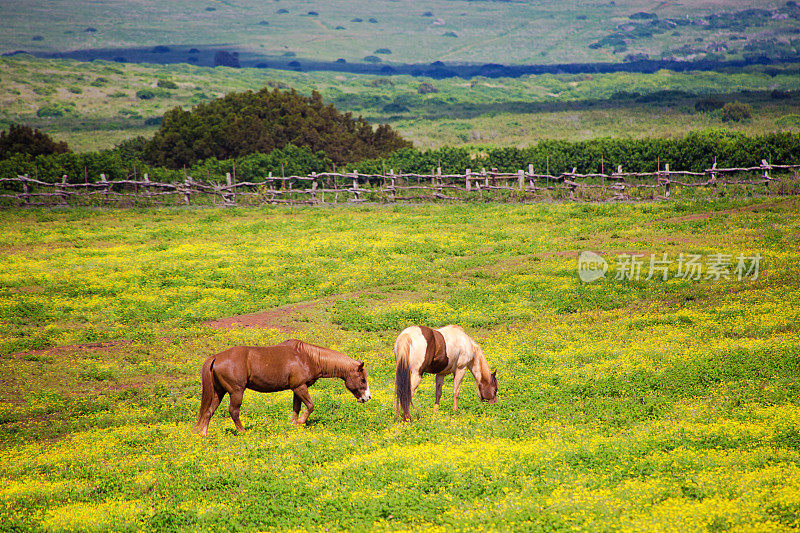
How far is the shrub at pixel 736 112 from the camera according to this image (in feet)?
266

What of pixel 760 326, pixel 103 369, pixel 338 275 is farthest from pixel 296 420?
pixel 338 275

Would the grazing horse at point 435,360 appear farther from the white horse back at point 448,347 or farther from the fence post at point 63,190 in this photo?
the fence post at point 63,190

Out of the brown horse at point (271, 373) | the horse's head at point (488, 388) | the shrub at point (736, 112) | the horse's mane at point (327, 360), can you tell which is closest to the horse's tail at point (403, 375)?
the brown horse at point (271, 373)

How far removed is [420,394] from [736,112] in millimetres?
81138

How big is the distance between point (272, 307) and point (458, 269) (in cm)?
850

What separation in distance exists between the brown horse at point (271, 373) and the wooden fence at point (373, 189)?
33.4 m

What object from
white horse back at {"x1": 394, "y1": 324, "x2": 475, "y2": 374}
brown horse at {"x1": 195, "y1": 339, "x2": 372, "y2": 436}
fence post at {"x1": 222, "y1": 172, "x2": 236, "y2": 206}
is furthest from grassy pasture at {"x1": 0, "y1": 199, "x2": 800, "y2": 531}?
fence post at {"x1": 222, "y1": 172, "x2": 236, "y2": 206}

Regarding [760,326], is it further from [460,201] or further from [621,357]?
[460,201]

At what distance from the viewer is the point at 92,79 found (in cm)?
12988

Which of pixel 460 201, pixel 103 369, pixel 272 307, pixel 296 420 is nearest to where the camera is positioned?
pixel 296 420

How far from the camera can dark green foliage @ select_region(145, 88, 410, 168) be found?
6259 cm

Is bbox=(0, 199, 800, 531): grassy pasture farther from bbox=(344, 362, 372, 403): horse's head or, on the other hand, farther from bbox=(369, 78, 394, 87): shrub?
bbox=(369, 78, 394, 87): shrub

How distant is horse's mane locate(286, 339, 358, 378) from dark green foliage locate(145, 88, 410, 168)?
4846cm

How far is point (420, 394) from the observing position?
615 inches
